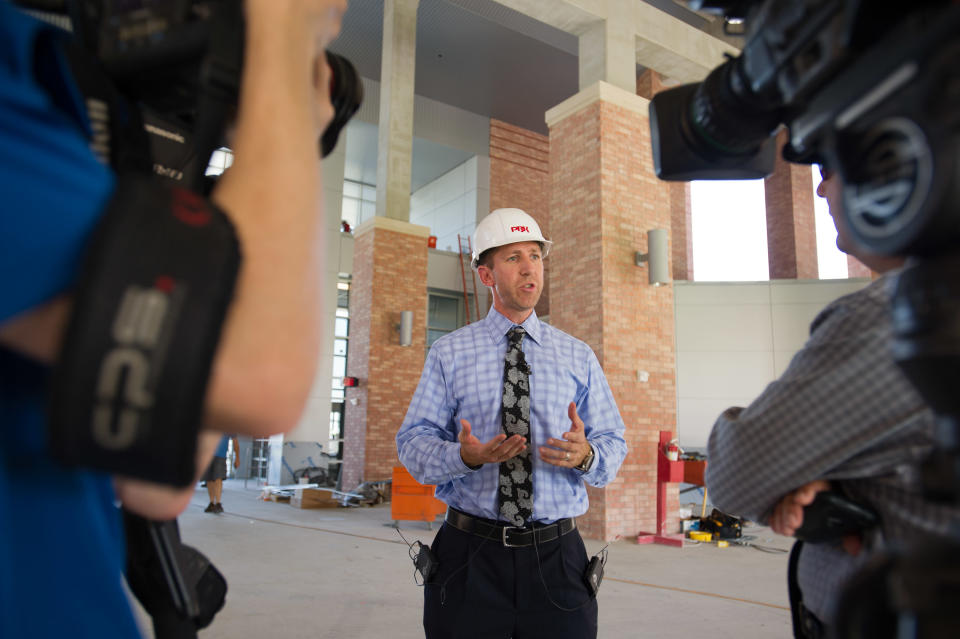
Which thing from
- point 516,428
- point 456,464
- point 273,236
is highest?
point 273,236

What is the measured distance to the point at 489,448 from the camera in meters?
2.20

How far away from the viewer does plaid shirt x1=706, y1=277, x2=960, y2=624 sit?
1.11 m

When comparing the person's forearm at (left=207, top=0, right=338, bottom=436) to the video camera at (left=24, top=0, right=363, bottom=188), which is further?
the video camera at (left=24, top=0, right=363, bottom=188)

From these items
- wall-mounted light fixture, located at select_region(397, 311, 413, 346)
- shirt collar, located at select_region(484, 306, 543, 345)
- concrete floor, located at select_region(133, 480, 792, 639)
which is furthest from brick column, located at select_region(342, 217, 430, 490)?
shirt collar, located at select_region(484, 306, 543, 345)

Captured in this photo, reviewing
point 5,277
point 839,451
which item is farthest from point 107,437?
point 839,451

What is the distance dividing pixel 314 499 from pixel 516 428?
10.2 m

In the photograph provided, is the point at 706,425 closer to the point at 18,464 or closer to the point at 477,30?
the point at 477,30

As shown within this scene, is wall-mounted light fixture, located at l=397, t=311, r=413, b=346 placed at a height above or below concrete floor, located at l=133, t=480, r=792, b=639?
above

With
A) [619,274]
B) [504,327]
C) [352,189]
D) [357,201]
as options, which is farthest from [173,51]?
[357,201]

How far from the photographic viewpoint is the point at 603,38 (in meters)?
10.1

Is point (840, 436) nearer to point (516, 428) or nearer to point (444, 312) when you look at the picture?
point (516, 428)

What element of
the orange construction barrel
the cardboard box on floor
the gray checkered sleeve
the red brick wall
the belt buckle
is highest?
the red brick wall

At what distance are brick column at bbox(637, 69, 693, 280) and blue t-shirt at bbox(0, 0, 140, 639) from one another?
14714 millimetres

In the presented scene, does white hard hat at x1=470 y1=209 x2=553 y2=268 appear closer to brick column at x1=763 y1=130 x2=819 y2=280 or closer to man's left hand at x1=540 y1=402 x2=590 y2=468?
man's left hand at x1=540 y1=402 x2=590 y2=468
